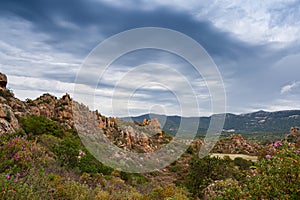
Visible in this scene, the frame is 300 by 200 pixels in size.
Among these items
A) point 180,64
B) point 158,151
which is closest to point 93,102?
point 180,64

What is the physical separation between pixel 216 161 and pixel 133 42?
28.0ft

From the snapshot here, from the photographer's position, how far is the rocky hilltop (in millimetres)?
29531

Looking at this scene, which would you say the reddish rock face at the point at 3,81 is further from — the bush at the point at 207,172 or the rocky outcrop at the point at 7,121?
the bush at the point at 207,172

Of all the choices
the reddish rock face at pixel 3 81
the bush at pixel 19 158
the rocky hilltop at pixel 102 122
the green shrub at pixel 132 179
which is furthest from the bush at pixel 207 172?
the reddish rock face at pixel 3 81

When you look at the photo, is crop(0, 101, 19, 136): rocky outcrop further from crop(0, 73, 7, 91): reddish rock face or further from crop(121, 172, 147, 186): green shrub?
crop(0, 73, 7, 91): reddish rock face

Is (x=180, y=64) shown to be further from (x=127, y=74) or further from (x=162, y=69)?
(x=127, y=74)

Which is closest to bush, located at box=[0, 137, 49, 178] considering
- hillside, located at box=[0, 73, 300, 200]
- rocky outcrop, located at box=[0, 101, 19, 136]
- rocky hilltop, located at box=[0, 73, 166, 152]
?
hillside, located at box=[0, 73, 300, 200]

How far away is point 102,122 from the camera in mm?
37719

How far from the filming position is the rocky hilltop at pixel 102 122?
96.9 feet

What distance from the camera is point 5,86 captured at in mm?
29359

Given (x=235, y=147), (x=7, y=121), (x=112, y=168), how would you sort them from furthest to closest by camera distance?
(x=235, y=147)
(x=7, y=121)
(x=112, y=168)

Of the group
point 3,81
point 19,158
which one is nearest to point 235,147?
point 3,81

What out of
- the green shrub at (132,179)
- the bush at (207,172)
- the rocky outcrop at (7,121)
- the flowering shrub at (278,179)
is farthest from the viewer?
the rocky outcrop at (7,121)

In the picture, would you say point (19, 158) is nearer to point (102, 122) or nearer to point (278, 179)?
point (278, 179)
